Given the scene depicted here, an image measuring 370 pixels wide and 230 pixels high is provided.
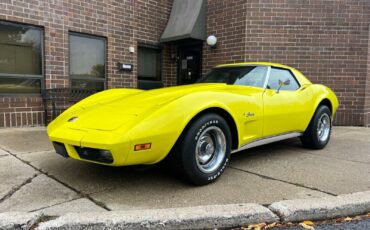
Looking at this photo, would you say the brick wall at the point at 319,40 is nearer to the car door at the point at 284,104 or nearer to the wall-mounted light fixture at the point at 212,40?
the wall-mounted light fixture at the point at 212,40

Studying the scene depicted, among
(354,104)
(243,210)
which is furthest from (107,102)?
(354,104)

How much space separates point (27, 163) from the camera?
12.5 feet

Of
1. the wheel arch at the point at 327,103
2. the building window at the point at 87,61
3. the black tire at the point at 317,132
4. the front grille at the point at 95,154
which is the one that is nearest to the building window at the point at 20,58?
the building window at the point at 87,61

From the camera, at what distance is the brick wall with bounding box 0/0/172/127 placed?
21.1 feet

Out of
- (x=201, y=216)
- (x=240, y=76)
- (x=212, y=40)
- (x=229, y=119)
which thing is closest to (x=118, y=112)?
(x=229, y=119)

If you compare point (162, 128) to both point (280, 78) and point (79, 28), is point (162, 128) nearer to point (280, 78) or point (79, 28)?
point (280, 78)

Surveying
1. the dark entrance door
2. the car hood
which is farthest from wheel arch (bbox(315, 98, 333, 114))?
the dark entrance door

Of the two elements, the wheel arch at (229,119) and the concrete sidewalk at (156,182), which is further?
the wheel arch at (229,119)

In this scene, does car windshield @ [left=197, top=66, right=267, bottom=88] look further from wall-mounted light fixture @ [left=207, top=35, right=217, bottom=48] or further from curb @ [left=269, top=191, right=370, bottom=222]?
wall-mounted light fixture @ [left=207, top=35, right=217, bottom=48]

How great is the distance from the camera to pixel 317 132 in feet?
16.0

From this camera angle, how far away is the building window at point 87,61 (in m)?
7.38

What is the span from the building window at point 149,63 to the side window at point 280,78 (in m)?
5.10

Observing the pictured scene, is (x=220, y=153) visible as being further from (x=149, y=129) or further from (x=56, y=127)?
(x=56, y=127)

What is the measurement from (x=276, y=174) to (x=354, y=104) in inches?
211
